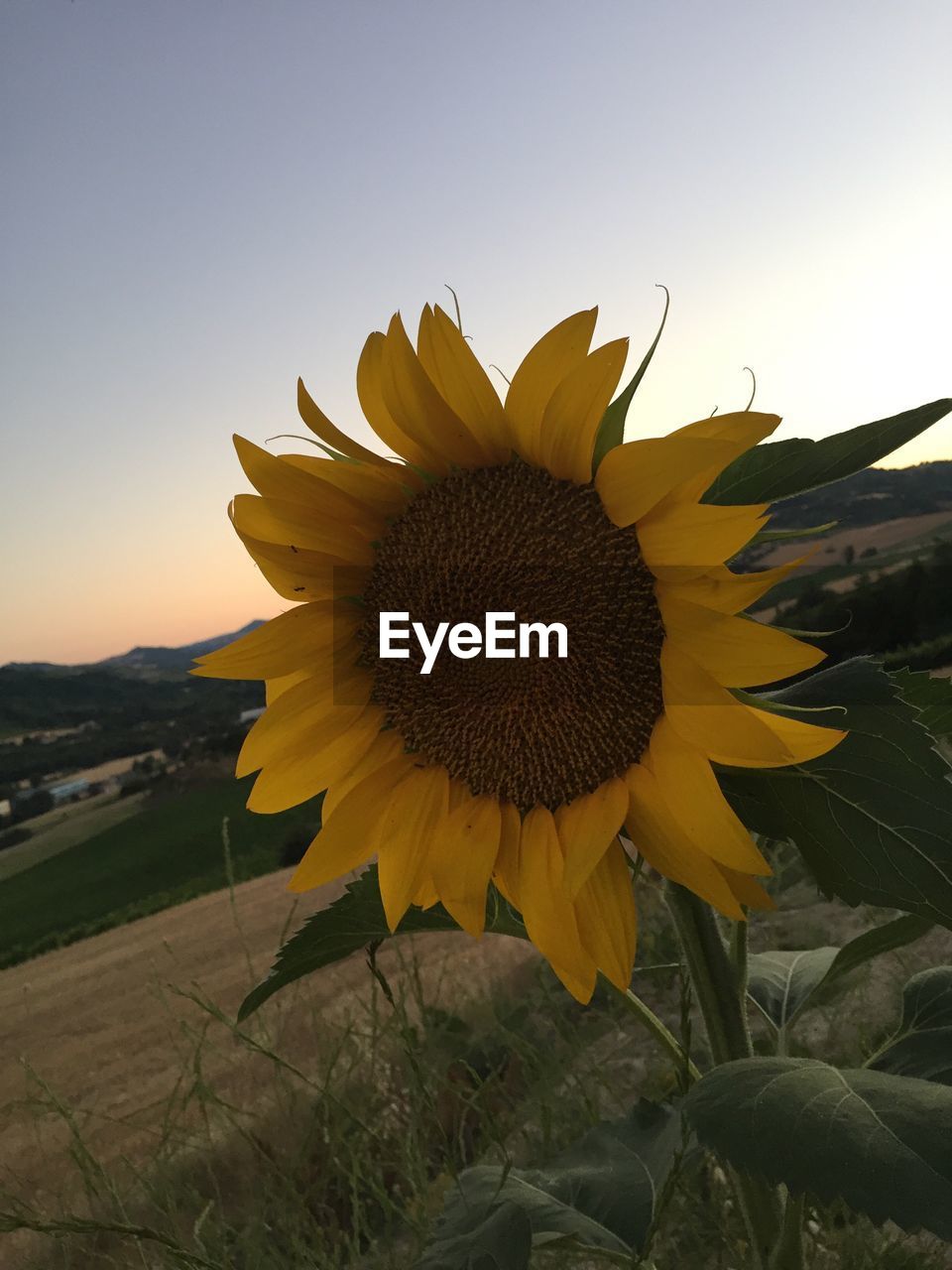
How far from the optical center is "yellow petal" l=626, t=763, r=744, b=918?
1049 mm

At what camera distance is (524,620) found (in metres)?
1.27

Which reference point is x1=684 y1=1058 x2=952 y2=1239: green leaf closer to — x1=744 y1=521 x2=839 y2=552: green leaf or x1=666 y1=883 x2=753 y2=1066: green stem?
x1=666 y1=883 x2=753 y2=1066: green stem

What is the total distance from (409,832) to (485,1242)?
0.57 meters

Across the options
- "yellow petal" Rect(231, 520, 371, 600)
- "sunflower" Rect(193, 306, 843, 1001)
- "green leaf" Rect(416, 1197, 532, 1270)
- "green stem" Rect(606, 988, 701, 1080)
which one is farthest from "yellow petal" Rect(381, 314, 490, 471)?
"green leaf" Rect(416, 1197, 532, 1270)

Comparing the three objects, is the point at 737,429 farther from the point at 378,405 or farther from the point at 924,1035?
the point at 924,1035

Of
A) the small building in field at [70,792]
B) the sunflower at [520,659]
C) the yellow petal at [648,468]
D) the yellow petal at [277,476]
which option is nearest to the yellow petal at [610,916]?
the sunflower at [520,659]

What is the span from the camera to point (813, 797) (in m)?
1.05

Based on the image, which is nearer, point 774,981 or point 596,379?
point 596,379

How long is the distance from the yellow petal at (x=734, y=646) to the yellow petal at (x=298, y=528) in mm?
529

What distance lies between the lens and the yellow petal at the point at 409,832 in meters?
1.29

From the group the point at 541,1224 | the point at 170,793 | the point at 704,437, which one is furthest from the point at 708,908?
the point at 170,793

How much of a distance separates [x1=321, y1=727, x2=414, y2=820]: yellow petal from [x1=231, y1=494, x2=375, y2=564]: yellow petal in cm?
29

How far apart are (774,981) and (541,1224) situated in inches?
24.3

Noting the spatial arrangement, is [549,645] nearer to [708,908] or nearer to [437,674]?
[437,674]
